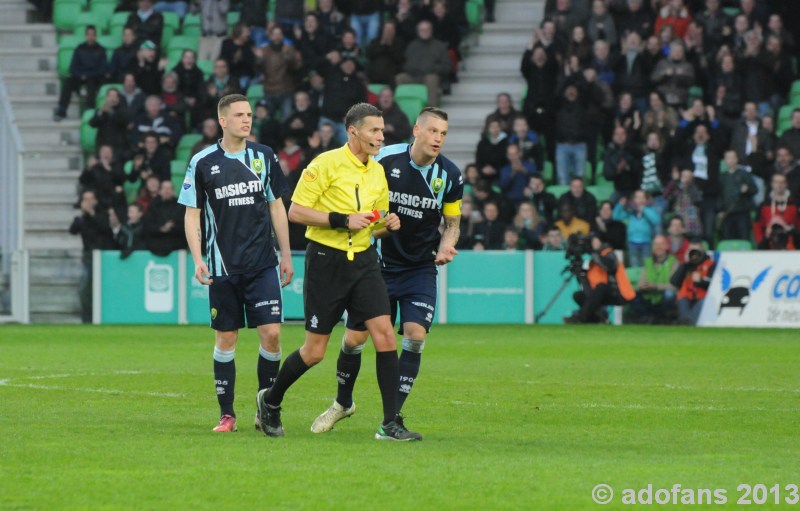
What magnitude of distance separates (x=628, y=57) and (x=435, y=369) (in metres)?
11.8

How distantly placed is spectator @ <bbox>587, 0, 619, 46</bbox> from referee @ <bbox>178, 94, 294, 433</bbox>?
56.6 feet

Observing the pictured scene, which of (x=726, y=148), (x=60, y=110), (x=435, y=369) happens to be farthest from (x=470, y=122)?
(x=435, y=369)

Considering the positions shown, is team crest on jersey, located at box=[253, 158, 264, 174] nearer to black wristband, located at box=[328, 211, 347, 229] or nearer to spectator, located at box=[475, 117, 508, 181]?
black wristband, located at box=[328, 211, 347, 229]

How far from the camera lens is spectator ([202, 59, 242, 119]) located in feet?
89.7

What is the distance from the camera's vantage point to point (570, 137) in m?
25.8

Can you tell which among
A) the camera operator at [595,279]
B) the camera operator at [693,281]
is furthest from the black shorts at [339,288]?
the camera operator at [693,281]

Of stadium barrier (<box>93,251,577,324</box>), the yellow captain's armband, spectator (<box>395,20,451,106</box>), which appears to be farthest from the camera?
spectator (<box>395,20,451,106</box>)

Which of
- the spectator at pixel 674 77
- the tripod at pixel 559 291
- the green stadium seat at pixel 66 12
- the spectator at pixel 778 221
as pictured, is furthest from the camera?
the green stadium seat at pixel 66 12

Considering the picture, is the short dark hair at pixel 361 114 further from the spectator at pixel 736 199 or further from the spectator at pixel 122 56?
the spectator at pixel 122 56

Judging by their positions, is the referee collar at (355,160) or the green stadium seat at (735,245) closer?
the referee collar at (355,160)

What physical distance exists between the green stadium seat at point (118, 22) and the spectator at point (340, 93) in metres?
5.57

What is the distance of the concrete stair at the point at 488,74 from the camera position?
94.5 feet

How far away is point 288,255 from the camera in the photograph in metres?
10.2

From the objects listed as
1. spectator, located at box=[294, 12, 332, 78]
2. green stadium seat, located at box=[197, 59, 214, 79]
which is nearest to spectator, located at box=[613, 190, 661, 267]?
spectator, located at box=[294, 12, 332, 78]
